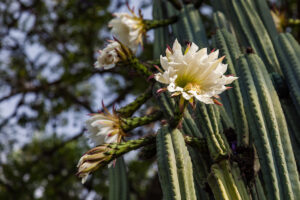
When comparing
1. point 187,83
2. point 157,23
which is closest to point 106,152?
point 187,83

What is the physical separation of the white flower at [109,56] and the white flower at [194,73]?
0.39 metres

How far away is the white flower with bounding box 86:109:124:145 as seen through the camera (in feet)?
3.84

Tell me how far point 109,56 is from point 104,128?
0.28 m

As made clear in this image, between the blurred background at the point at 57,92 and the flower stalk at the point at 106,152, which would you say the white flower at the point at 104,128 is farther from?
the blurred background at the point at 57,92

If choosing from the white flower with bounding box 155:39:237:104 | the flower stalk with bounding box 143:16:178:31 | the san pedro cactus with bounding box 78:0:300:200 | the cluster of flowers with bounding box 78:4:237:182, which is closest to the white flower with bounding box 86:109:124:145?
the san pedro cactus with bounding box 78:0:300:200

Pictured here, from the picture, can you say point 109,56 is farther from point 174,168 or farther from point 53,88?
point 53,88

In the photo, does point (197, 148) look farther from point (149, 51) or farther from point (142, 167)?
point (142, 167)

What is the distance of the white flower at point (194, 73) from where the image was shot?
0.92 metres

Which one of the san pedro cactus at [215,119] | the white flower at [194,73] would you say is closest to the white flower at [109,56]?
the san pedro cactus at [215,119]

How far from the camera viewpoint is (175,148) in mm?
980

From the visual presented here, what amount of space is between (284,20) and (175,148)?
1.22 metres

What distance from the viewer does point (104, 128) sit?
3.86 ft

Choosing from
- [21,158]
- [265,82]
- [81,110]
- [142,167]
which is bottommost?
[142,167]

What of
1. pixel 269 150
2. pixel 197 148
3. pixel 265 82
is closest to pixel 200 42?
pixel 265 82
